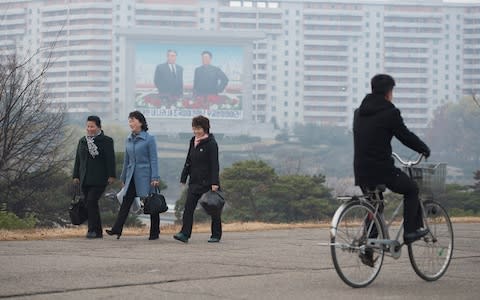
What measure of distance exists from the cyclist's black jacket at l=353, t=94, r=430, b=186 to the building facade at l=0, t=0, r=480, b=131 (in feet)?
559

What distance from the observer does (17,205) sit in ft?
92.5

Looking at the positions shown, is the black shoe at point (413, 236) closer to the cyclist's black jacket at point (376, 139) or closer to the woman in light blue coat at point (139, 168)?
the cyclist's black jacket at point (376, 139)

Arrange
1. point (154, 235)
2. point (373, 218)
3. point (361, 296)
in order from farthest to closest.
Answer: point (154, 235)
point (373, 218)
point (361, 296)

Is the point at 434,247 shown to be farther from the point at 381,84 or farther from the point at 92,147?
the point at 92,147

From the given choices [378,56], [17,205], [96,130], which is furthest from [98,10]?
[96,130]

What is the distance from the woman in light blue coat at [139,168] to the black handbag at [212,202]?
69 centimetres

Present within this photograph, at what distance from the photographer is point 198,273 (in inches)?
318

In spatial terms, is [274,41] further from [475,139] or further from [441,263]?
[441,263]

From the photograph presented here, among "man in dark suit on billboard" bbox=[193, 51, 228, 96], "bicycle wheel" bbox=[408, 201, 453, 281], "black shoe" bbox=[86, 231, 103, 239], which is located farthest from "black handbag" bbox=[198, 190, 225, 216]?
"man in dark suit on billboard" bbox=[193, 51, 228, 96]

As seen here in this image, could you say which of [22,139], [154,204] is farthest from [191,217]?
[22,139]

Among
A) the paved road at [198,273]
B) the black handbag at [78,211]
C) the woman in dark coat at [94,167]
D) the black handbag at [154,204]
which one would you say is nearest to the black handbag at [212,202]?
the paved road at [198,273]

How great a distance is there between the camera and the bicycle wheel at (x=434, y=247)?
7.75 m

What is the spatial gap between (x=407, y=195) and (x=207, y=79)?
552 feet

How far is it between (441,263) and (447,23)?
196 m
